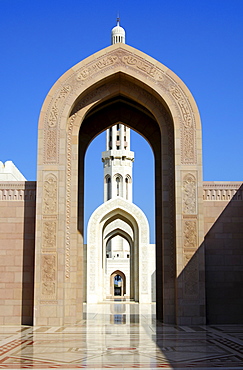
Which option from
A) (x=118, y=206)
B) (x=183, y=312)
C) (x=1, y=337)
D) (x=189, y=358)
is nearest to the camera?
(x=189, y=358)

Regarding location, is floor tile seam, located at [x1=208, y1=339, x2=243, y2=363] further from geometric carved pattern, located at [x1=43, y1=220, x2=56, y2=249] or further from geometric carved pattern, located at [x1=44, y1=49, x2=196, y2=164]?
geometric carved pattern, located at [x1=44, y1=49, x2=196, y2=164]

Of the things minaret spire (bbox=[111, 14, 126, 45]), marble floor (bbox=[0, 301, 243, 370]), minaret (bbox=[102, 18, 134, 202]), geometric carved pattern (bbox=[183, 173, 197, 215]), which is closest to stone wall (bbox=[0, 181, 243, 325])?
geometric carved pattern (bbox=[183, 173, 197, 215])

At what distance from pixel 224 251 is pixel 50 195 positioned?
15.1ft

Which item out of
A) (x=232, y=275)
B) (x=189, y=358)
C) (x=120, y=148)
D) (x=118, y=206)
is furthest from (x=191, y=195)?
(x=120, y=148)

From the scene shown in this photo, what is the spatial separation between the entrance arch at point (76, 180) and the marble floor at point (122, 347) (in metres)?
0.95

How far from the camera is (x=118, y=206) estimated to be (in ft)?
92.6

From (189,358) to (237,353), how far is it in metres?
0.91

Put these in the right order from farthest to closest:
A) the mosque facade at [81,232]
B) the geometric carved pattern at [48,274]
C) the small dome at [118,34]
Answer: the small dome at [118,34] < the mosque facade at [81,232] < the geometric carved pattern at [48,274]

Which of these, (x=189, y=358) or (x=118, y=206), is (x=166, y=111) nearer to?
(x=189, y=358)

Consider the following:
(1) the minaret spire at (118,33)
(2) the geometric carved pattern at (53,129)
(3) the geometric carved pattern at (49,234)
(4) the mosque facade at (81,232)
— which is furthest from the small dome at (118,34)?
(3) the geometric carved pattern at (49,234)

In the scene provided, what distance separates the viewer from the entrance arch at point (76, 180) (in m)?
12.6

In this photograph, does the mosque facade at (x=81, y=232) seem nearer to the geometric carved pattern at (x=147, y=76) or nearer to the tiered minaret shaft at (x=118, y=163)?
the geometric carved pattern at (x=147, y=76)

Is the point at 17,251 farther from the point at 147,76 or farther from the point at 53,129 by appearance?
the point at 147,76

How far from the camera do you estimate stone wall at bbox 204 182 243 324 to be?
1303 centimetres
